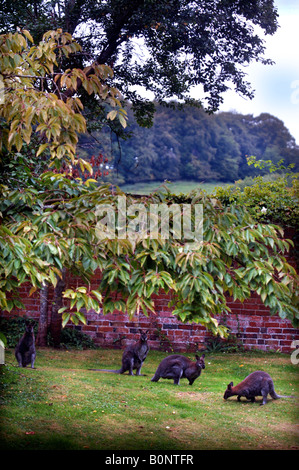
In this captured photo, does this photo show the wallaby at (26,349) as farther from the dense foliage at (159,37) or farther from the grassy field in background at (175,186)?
the dense foliage at (159,37)

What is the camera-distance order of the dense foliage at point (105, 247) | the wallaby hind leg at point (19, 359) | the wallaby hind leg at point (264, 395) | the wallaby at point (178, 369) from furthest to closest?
the wallaby at point (178, 369), the wallaby hind leg at point (19, 359), the wallaby hind leg at point (264, 395), the dense foliage at point (105, 247)

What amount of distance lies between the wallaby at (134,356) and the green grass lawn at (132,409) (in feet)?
0.23

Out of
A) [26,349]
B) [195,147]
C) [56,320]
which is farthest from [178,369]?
[195,147]

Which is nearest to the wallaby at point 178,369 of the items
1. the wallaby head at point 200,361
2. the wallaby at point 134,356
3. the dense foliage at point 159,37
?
the wallaby head at point 200,361

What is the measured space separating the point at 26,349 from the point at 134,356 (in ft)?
2.89

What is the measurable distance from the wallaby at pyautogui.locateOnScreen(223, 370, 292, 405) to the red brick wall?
674mm

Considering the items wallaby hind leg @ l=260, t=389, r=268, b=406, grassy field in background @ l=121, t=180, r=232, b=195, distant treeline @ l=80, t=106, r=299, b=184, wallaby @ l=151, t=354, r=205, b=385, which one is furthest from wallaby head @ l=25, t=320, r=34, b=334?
wallaby hind leg @ l=260, t=389, r=268, b=406

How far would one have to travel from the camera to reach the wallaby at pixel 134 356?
364cm

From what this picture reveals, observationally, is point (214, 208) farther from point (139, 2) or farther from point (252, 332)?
point (139, 2)

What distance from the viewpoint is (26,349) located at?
140 inches

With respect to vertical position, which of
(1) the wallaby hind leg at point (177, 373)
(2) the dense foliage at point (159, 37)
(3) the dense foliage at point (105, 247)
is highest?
(2) the dense foliage at point (159, 37)

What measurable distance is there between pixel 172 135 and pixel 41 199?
7.11 feet

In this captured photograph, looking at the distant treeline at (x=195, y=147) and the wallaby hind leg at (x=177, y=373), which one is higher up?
the distant treeline at (x=195, y=147)

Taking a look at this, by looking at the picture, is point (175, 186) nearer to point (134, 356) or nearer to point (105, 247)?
point (134, 356)
